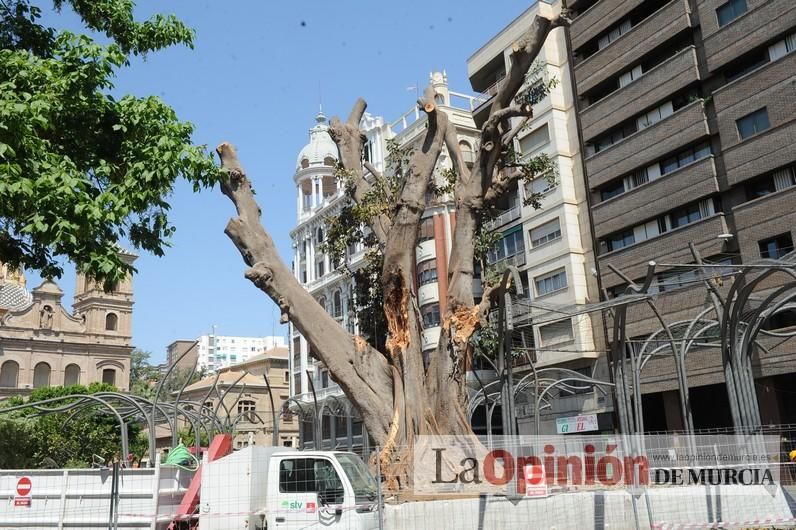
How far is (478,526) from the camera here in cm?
1001

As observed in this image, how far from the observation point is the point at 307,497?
9.84m

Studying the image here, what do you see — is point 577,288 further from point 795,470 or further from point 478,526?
point 478,526

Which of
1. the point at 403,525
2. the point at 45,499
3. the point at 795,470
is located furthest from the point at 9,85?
the point at 795,470

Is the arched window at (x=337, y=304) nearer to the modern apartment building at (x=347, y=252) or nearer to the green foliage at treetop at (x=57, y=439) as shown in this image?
the modern apartment building at (x=347, y=252)

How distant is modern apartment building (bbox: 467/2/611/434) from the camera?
119 ft

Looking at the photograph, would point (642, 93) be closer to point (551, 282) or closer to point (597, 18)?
point (597, 18)

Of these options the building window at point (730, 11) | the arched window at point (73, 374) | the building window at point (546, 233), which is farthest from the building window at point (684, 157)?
the arched window at point (73, 374)

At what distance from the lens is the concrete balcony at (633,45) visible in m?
32.9

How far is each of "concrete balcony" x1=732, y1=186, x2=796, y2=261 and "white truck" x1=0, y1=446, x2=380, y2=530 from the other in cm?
2295

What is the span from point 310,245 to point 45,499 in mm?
48511

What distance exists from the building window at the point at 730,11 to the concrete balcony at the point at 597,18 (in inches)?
182

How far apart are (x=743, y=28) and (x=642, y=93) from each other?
5.63m

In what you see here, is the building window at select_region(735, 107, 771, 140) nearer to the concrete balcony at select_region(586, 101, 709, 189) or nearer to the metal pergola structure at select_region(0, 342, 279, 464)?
the concrete balcony at select_region(586, 101, 709, 189)

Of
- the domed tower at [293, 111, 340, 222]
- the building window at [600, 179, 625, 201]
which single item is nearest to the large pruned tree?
the building window at [600, 179, 625, 201]
